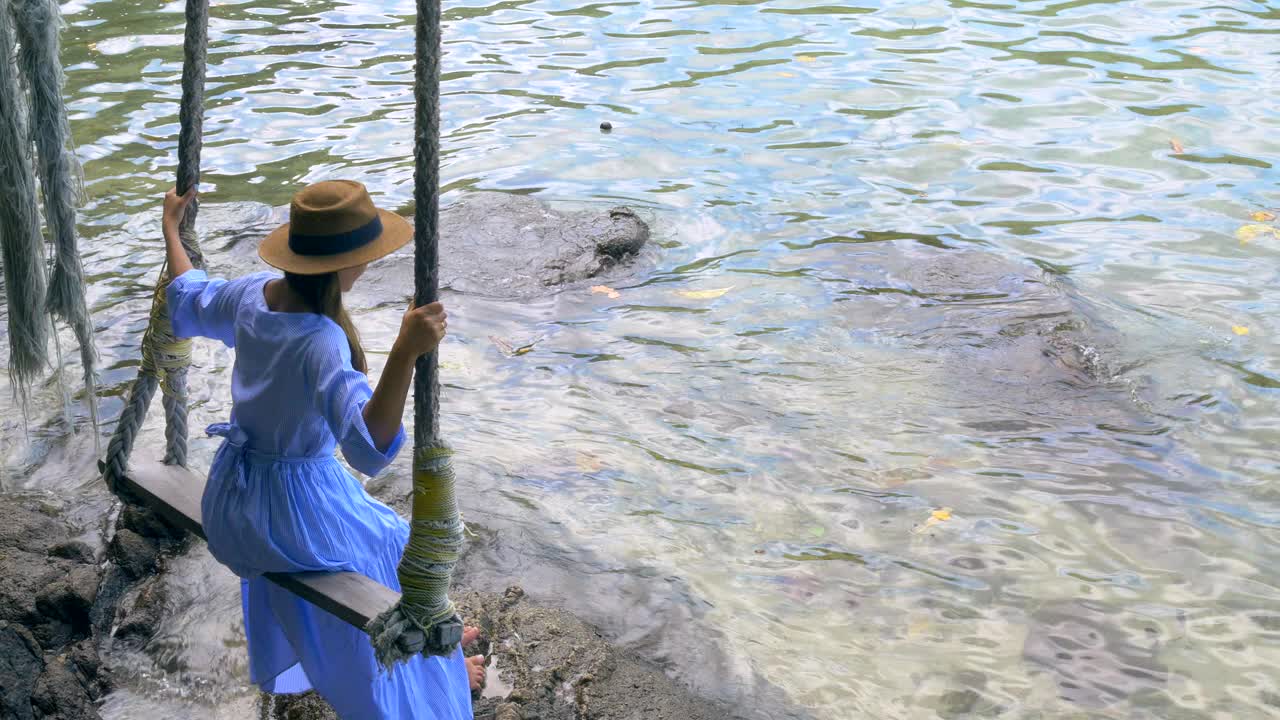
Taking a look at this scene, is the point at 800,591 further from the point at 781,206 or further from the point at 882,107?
the point at 882,107

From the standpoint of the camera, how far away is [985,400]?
16.1 feet

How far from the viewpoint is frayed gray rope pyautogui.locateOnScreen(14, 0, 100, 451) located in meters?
3.17

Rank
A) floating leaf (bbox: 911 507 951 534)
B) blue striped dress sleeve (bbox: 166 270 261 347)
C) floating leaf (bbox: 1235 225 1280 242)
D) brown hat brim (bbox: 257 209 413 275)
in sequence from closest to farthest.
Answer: brown hat brim (bbox: 257 209 413 275) < blue striped dress sleeve (bbox: 166 270 261 347) < floating leaf (bbox: 911 507 951 534) < floating leaf (bbox: 1235 225 1280 242)

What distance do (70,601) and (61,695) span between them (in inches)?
12.7

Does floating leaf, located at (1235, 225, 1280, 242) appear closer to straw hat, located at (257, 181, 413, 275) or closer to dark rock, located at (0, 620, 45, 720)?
straw hat, located at (257, 181, 413, 275)

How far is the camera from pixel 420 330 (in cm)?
213

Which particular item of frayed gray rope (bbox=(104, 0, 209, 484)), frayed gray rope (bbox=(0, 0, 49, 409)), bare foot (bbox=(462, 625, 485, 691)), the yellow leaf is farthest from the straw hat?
the yellow leaf

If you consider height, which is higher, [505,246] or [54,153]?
[54,153]

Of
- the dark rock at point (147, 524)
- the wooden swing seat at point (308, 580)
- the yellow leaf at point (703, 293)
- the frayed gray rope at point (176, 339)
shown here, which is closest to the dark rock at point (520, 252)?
the yellow leaf at point (703, 293)

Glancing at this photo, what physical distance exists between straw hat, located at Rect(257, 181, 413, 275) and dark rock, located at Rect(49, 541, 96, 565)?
5.31 feet

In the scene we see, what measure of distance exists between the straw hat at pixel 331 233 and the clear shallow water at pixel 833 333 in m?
1.47

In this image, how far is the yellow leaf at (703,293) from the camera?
5.76 meters

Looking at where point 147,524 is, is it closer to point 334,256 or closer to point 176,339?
point 176,339

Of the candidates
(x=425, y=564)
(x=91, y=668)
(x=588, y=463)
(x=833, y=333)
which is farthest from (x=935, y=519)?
(x=91, y=668)
